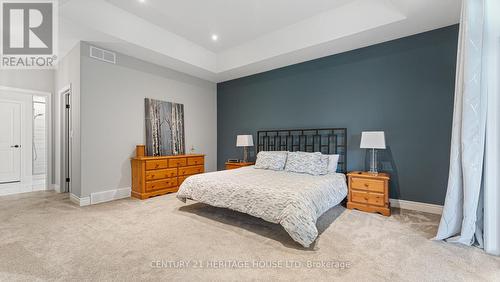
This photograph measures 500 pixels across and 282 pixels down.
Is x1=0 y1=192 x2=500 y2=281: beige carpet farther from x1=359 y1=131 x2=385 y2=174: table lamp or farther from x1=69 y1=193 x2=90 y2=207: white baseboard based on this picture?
x1=359 y1=131 x2=385 y2=174: table lamp

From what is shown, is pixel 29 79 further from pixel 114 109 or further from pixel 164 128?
pixel 164 128

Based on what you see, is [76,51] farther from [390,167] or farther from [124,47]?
[390,167]

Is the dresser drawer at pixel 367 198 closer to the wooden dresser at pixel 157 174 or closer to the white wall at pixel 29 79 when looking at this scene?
the wooden dresser at pixel 157 174

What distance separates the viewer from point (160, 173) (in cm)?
432

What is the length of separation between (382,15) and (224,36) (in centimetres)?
281

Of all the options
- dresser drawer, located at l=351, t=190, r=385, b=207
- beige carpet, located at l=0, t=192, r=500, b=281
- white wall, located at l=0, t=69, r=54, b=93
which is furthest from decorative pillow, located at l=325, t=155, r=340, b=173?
white wall, located at l=0, t=69, r=54, b=93

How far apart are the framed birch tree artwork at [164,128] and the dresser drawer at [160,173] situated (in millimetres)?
478

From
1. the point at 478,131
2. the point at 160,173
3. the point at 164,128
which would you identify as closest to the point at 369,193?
the point at 478,131

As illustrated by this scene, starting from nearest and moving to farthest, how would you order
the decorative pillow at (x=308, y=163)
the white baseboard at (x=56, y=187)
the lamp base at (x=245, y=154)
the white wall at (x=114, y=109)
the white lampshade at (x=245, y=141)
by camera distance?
1. the decorative pillow at (x=308, y=163)
2. the white wall at (x=114, y=109)
3. the white baseboard at (x=56, y=187)
4. the white lampshade at (x=245, y=141)
5. the lamp base at (x=245, y=154)

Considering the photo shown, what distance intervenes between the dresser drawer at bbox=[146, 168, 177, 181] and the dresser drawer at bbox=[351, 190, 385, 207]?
3.47 m

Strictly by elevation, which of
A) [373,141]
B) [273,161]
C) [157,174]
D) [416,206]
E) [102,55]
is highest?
[102,55]

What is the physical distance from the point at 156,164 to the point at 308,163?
2917mm

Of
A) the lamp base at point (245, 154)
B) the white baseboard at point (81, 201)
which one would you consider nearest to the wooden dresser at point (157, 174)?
the white baseboard at point (81, 201)

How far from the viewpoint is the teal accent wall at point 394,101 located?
128 inches
